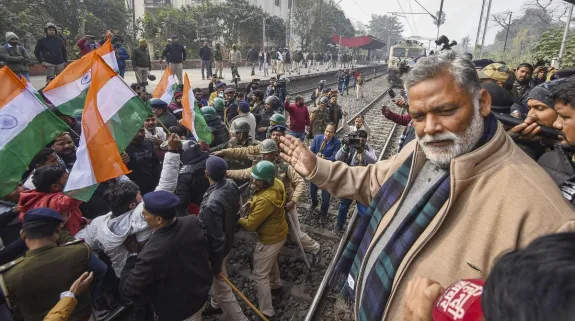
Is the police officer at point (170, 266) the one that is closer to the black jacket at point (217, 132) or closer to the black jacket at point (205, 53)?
the black jacket at point (217, 132)

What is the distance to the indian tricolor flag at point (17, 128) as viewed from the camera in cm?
321

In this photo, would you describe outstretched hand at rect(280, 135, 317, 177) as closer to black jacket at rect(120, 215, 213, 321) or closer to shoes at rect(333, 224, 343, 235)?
black jacket at rect(120, 215, 213, 321)

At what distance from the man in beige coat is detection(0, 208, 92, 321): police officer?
1.96 metres

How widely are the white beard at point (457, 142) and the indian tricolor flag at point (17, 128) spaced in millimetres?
3784

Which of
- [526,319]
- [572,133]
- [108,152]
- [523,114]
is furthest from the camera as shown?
[523,114]

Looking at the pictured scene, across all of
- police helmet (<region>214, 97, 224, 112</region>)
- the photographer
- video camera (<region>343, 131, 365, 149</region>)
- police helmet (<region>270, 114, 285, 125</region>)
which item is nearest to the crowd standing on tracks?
the photographer

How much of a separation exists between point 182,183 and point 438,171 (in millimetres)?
3127

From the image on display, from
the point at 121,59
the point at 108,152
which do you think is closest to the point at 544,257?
the point at 108,152

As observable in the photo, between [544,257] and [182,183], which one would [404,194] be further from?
[182,183]

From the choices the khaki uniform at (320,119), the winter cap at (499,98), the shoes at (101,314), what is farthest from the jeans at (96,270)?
the khaki uniform at (320,119)

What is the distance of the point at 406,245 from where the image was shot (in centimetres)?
155

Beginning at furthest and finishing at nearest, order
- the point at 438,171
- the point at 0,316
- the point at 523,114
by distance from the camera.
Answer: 1. the point at 523,114
2. the point at 0,316
3. the point at 438,171

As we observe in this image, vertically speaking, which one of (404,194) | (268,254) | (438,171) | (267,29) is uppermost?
(267,29)

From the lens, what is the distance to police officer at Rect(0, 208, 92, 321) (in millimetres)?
2244
